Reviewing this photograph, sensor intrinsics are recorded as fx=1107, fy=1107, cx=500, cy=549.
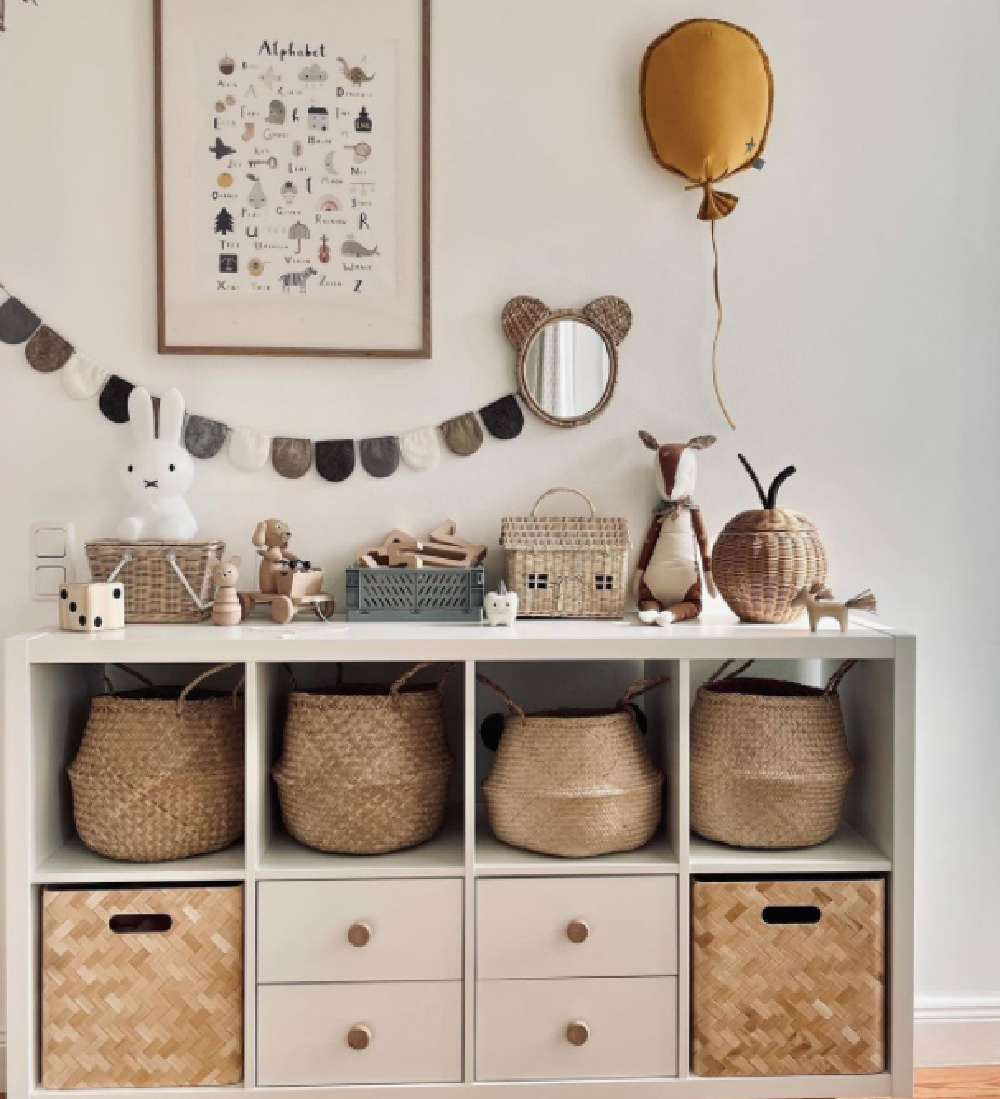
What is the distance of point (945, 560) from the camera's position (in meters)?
2.16

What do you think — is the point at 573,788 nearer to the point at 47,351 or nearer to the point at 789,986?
the point at 789,986

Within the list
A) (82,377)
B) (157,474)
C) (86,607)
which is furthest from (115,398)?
(86,607)

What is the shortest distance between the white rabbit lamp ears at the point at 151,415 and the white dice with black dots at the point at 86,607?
0.33m

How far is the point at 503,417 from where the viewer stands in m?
2.10

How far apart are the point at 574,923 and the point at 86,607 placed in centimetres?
92

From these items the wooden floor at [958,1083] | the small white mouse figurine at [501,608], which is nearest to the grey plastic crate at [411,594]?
the small white mouse figurine at [501,608]

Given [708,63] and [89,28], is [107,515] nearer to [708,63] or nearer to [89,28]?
[89,28]

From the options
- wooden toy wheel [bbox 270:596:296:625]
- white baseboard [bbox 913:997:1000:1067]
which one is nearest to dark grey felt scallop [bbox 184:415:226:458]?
wooden toy wheel [bbox 270:596:296:625]

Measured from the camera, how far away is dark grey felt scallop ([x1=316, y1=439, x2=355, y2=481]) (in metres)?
2.09

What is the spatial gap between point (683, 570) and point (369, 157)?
964mm

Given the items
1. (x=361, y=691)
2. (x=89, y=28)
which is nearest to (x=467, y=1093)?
(x=361, y=691)

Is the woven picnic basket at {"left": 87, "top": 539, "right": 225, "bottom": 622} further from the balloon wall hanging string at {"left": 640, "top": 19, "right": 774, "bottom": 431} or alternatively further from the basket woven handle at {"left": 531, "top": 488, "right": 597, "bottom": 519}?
the balloon wall hanging string at {"left": 640, "top": 19, "right": 774, "bottom": 431}

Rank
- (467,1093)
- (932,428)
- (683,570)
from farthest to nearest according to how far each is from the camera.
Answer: (932,428), (683,570), (467,1093)

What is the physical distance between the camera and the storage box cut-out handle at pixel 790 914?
1.79 metres
